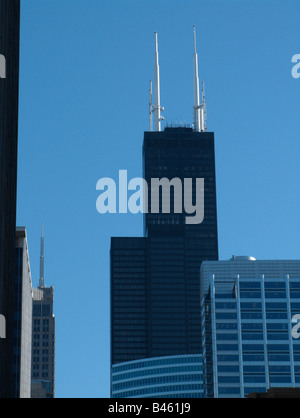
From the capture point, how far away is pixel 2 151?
67.0m

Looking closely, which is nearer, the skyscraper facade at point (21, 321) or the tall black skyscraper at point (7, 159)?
the tall black skyscraper at point (7, 159)

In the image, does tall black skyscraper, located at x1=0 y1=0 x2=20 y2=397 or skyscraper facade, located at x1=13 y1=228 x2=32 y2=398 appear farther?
skyscraper facade, located at x1=13 y1=228 x2=32 y2=398

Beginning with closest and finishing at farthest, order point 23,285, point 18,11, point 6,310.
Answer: point 6,310 < point 18,11 < point 23,285

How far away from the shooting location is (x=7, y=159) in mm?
70562

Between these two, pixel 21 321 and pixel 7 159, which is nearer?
pixel 7 159

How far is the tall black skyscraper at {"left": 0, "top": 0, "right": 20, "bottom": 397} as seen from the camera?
6619 cm

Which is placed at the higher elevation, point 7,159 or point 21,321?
point 21,321

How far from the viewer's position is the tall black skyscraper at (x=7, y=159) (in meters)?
66.2
